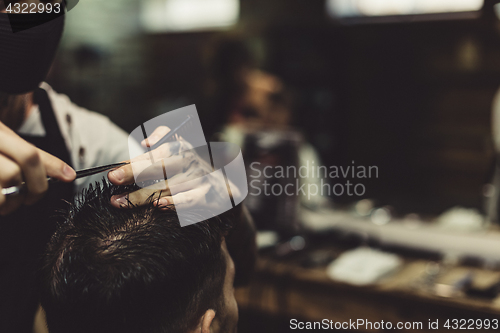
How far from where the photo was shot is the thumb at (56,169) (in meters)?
0.73

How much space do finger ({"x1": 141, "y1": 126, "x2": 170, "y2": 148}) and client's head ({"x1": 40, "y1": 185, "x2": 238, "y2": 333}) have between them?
0.13m

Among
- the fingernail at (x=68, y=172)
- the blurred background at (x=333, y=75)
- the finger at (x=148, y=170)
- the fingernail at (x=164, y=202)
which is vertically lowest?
the blurred background at (x=333, y=75)

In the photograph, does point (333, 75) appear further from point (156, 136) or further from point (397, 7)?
point (156, 136)

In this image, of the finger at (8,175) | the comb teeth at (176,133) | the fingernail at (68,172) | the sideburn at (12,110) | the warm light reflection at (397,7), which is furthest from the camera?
the warm light reflection at (397,7)

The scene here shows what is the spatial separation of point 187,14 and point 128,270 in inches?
218

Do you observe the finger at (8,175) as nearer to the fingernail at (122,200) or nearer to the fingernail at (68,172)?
the fingernail at (68,172)

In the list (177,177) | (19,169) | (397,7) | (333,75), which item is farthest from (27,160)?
(333,75)

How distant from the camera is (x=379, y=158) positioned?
241 inches

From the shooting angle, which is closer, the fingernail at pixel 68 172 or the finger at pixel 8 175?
the finger at pixel 8 175

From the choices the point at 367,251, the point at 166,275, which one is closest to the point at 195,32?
the point at 367,251

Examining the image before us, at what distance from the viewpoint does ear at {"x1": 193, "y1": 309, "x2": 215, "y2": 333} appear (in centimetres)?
92

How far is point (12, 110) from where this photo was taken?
1076 millimetres

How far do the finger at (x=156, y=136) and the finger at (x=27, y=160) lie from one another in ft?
0.78

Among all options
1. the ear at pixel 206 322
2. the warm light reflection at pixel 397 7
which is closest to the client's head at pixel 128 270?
the ear at pixel 206 322
